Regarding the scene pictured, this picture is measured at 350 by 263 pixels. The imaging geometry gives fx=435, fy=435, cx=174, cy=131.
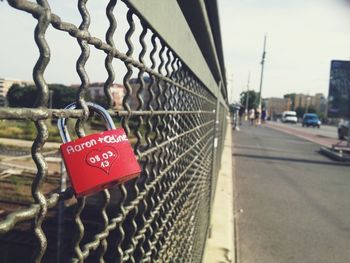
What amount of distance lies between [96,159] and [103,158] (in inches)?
0.9

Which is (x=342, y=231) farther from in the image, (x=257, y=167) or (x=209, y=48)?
(x=257, y=167)

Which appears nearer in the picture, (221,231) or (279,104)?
(221,231)

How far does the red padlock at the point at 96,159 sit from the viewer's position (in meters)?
0.76

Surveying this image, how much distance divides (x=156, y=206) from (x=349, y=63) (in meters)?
20.6

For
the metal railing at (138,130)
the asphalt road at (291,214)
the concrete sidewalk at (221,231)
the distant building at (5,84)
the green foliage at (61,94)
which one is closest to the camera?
the metal railing at (138,130)

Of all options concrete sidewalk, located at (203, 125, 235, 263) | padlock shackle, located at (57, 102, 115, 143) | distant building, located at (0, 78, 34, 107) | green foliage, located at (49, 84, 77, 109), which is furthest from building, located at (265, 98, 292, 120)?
padlock shackle, located at (57, 102, 115, 143)

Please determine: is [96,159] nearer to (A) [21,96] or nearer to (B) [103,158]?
(B) [103,158]

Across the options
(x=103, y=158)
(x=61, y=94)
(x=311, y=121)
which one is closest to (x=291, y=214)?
(x=61, y=94)

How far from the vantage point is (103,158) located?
2.67ft

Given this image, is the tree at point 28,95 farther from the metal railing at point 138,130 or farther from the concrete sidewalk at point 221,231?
the concrete sidewalk at point 221,231

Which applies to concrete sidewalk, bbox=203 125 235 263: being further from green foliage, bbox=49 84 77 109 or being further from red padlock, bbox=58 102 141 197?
red padlock, bbox=58 102 141 197

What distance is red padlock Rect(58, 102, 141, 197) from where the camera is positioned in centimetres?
76

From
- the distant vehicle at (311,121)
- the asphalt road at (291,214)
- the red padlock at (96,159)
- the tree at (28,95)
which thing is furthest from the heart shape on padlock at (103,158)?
the distant vehicle at (311,121)

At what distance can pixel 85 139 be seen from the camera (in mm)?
779
